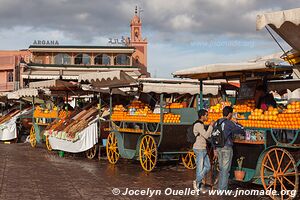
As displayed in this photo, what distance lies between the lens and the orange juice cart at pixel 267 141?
732 centimetres

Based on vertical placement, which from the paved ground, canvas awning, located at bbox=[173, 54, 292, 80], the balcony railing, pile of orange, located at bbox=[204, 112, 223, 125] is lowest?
the paved ground

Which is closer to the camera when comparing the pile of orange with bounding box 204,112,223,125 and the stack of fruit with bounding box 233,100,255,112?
the stack of fruit with bounding box 233,100,255,112

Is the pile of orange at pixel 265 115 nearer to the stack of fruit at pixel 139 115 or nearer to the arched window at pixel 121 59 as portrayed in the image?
the stack of fruit at pixel 139 115

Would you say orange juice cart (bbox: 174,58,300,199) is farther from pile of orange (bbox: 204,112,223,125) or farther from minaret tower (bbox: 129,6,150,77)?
minaret tower (bbox: 129,6,150,77)

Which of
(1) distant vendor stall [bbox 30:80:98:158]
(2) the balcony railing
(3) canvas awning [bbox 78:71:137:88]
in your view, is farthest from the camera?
(2) the balcony railing

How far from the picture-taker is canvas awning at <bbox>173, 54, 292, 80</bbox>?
324 inches

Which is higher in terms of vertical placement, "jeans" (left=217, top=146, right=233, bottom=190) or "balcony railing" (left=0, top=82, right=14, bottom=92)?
"balcony railing" (left=0, top=82, right=14, bottom=92)

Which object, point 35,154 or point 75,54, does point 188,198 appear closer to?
point 35,154

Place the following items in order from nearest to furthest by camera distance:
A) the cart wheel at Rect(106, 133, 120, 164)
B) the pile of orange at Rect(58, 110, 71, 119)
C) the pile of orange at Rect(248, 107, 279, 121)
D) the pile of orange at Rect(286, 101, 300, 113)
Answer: the pile of orange at Rect(286, 101, 300, 113) < the pile of orange at Rect(248, 107, 279, 121) < the cart wheel at Rect(106, 133, 120, 164) < the pile of orange at Rect(58, 110, 71, 119)

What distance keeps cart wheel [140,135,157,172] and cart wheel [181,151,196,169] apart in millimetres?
1036

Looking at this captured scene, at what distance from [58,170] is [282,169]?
253 inches

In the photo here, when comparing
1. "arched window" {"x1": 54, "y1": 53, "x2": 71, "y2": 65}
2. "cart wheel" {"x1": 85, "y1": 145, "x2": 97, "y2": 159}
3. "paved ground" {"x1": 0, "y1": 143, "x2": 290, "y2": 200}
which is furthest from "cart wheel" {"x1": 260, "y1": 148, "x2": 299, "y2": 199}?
"arched window" {"x1": 54, "y1": 53, "x2": 71, "y2": 65}

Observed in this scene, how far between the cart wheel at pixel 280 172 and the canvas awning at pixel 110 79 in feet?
15.9

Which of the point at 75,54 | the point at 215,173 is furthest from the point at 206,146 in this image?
the point at 75,54
